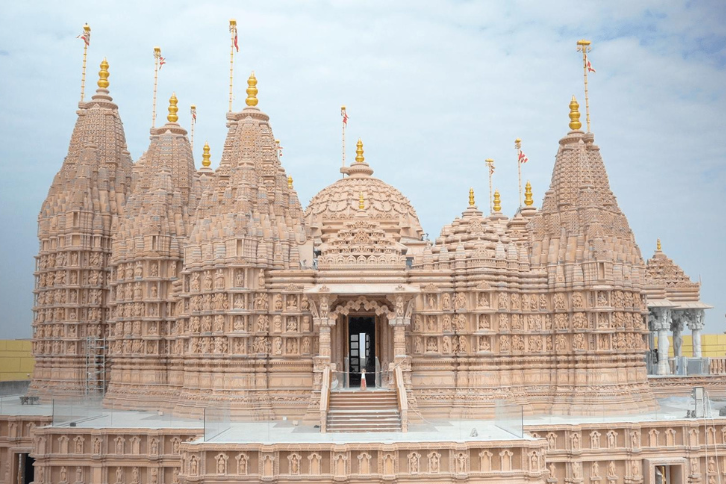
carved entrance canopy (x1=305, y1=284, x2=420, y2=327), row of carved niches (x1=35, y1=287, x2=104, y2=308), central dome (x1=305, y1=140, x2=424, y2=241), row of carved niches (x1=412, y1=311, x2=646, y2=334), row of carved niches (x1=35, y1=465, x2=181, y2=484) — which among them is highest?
central dome (x1=305, y1=140, x2=424, y2=241)

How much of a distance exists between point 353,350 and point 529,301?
7961 mm

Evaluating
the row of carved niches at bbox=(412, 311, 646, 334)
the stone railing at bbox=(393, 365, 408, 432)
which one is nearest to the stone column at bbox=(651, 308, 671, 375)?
the row of carved niches at bbox=(412, 311, 646, 334)

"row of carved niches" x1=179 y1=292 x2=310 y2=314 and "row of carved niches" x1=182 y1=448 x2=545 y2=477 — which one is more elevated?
"row of carved niches" x1=179 y1=292 x2=310 y2=314

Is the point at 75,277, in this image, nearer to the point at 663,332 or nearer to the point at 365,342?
the point at 365,342

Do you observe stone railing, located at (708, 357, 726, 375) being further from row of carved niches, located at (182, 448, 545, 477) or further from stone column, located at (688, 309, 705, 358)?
row of carved niches, located at (182, 448, 545, 477)

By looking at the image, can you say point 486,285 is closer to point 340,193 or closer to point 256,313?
point 256,313

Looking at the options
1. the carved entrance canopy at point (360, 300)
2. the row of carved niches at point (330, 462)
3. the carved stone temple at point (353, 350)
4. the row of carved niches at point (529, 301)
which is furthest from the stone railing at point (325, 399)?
the row of carved niches at point (529, 301)

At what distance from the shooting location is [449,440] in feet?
75.8

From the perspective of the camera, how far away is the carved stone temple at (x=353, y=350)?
24469mm

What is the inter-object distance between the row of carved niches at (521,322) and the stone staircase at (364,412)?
3.73 m

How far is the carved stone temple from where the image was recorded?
24.5m

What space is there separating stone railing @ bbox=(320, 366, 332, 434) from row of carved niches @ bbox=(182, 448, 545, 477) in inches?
89.7

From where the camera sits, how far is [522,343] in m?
30.2

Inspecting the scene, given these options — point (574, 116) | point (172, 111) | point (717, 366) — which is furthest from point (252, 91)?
point (717, 366)
